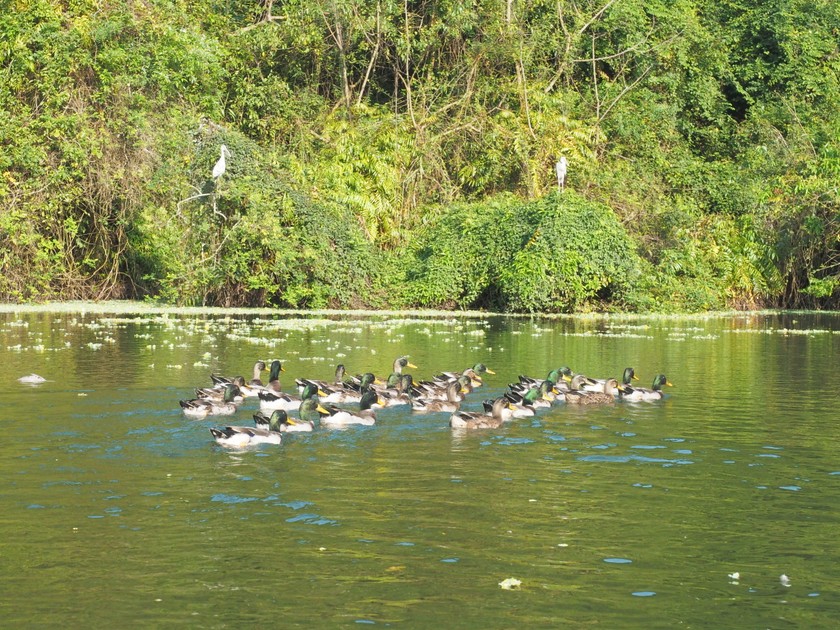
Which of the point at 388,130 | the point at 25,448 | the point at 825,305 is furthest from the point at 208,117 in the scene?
the point at 25,448

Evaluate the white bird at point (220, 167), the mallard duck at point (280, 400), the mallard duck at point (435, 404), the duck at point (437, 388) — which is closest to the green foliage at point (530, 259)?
the white bird at point (220, 167)

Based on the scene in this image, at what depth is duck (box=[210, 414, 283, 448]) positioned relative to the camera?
46.0ft

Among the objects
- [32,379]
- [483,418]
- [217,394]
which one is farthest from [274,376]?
[483,418]

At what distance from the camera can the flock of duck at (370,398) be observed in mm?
15227

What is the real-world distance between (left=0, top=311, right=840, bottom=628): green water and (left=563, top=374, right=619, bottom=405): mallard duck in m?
0.50

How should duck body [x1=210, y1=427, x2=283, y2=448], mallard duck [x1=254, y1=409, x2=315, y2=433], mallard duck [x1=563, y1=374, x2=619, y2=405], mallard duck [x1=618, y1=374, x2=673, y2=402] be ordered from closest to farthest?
duck body [x1=210, y1=427, x2=283, y2=448]
mallard duck [x1=254, y1=409, x2=315, y2=433]
mallard duck [x1=563, y1=374, x2=619, y2=405]
mallard duck [x1=618, y1=374, x2=673, y2=402]

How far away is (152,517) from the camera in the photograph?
1071cm

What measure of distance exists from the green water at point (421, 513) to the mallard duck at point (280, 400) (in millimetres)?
575

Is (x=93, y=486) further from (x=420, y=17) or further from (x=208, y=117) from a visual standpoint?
(x=420, y=17)

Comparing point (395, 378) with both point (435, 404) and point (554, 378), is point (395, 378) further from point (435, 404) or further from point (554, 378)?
point (554, 378)

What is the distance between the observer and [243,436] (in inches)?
554

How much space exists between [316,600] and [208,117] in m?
31.9

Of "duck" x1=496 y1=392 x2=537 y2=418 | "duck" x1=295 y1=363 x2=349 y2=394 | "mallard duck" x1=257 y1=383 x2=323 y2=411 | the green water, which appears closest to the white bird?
the green water

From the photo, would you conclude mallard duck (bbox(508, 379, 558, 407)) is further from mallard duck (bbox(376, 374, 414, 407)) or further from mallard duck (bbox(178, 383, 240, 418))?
mallard duck (bbox(178, 383, 240, 418))
